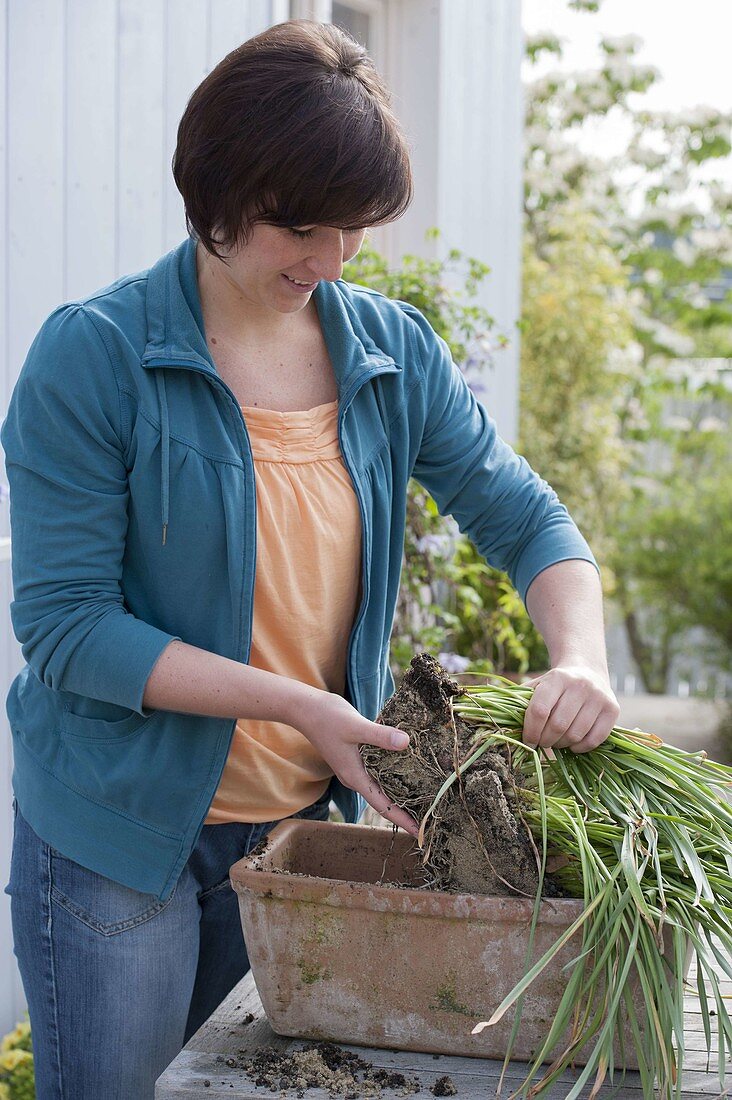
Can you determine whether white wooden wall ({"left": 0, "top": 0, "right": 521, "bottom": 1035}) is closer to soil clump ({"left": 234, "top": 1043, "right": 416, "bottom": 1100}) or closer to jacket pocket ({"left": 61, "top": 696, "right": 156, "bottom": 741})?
jacket pocket ({"left": 61, "top": 696, "right": 156, "bottom": 741})

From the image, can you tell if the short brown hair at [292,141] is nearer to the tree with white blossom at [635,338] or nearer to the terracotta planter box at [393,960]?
the terracotta planter box at [393,960]

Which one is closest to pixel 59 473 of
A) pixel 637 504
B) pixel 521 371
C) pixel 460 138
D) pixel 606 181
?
pixel 460 138

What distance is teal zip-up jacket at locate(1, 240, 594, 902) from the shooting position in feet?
4.15

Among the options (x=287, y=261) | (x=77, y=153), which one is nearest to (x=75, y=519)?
(x=287, y=261)

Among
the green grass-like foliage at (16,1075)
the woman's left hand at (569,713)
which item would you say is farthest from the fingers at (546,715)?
the green grass-like foliage at (16,1075)

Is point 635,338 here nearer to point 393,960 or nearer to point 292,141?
point 292,141

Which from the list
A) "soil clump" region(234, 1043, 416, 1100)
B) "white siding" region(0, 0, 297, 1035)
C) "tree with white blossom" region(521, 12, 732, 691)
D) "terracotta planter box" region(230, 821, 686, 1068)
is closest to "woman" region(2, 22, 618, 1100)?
"terracotta planter box" region(230, 821, 686, 1068)

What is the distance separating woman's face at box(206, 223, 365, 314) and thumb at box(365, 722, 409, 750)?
512 mm

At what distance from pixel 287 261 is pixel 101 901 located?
77 cm

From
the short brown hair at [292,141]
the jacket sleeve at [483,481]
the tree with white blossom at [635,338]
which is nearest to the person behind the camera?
the short brown hair at [292,141]

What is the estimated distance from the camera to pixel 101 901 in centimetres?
136

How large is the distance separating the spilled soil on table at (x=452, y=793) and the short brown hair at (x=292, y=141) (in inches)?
19.6

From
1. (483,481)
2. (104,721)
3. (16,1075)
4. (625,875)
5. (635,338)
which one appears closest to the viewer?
(625,875)

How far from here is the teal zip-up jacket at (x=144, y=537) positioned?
4.15ft
